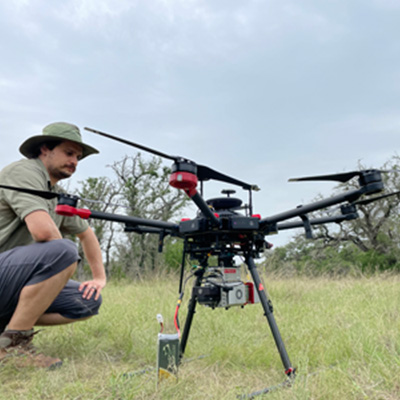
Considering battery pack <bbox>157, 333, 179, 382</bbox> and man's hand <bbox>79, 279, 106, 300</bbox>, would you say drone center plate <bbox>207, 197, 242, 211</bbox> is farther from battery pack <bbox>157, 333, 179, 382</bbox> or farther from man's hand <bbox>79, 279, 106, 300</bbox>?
man's hand <bbox>79, 279, 106, 300</bbox>

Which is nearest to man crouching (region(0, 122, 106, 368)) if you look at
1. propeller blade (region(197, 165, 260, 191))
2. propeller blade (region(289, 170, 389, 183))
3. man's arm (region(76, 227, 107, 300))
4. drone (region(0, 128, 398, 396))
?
man's arm (region(76, 227, 107, 300))

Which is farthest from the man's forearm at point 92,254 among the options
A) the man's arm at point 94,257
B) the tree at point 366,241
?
the tree at point 366,241

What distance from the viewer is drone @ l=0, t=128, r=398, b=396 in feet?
6.67

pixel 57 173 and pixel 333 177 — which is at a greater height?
pixel 57 173

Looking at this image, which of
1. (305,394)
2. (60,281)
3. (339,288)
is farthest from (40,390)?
(339,288)

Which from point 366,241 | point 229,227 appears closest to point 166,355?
point 229,227

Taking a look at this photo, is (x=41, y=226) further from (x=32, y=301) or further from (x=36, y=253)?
(x=32, y=301)

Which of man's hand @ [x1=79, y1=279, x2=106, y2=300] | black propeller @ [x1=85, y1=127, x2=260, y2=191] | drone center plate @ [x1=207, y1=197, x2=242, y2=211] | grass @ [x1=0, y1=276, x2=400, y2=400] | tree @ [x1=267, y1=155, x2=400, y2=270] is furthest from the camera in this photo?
tree @ [x1=267, y1=155, x2=400, y2=270]

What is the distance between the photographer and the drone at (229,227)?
203 cm

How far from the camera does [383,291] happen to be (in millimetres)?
5984

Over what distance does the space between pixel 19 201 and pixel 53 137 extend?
24.1 inches

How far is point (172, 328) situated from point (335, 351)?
186 centimetres

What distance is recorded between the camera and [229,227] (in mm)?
2312

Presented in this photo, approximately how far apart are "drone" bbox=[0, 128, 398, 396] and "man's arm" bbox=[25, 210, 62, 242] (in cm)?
47
